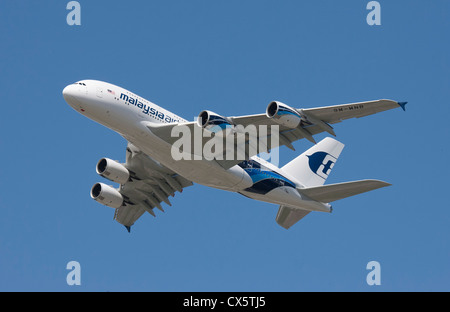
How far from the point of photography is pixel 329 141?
47594 millimetres

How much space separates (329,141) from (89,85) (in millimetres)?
16918

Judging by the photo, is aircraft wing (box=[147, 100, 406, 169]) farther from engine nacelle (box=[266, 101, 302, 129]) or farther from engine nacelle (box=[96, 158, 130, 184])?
engine nacelle (box=[96, 158, 130, 184])

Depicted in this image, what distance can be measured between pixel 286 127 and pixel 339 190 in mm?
6237

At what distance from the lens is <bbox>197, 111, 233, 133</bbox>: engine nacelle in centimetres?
3731

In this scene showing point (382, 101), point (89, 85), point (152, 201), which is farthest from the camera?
point (152, 201)

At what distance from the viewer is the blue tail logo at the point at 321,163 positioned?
46500 mm

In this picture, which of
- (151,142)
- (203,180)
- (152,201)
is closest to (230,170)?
(203,180)

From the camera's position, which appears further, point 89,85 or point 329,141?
point 329,141

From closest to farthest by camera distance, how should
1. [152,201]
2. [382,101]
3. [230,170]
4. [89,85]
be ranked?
[382,101] < [89,85] < [230,170] < [152,201]

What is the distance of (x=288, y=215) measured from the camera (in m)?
45.5

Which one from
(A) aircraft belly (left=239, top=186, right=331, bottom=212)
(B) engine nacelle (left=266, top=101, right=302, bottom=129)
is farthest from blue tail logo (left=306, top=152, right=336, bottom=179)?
(B) engine nacelle (left=266, top=101, right=302, bottom=129)

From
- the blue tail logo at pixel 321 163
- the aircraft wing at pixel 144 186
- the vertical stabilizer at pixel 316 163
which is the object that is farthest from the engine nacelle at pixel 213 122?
the blue tail logo at pixel 321 163

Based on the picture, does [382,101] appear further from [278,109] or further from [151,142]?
[151,142]

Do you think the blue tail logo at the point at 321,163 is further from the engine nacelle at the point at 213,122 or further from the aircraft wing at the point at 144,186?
the engine nacelle at the point at 213,122
